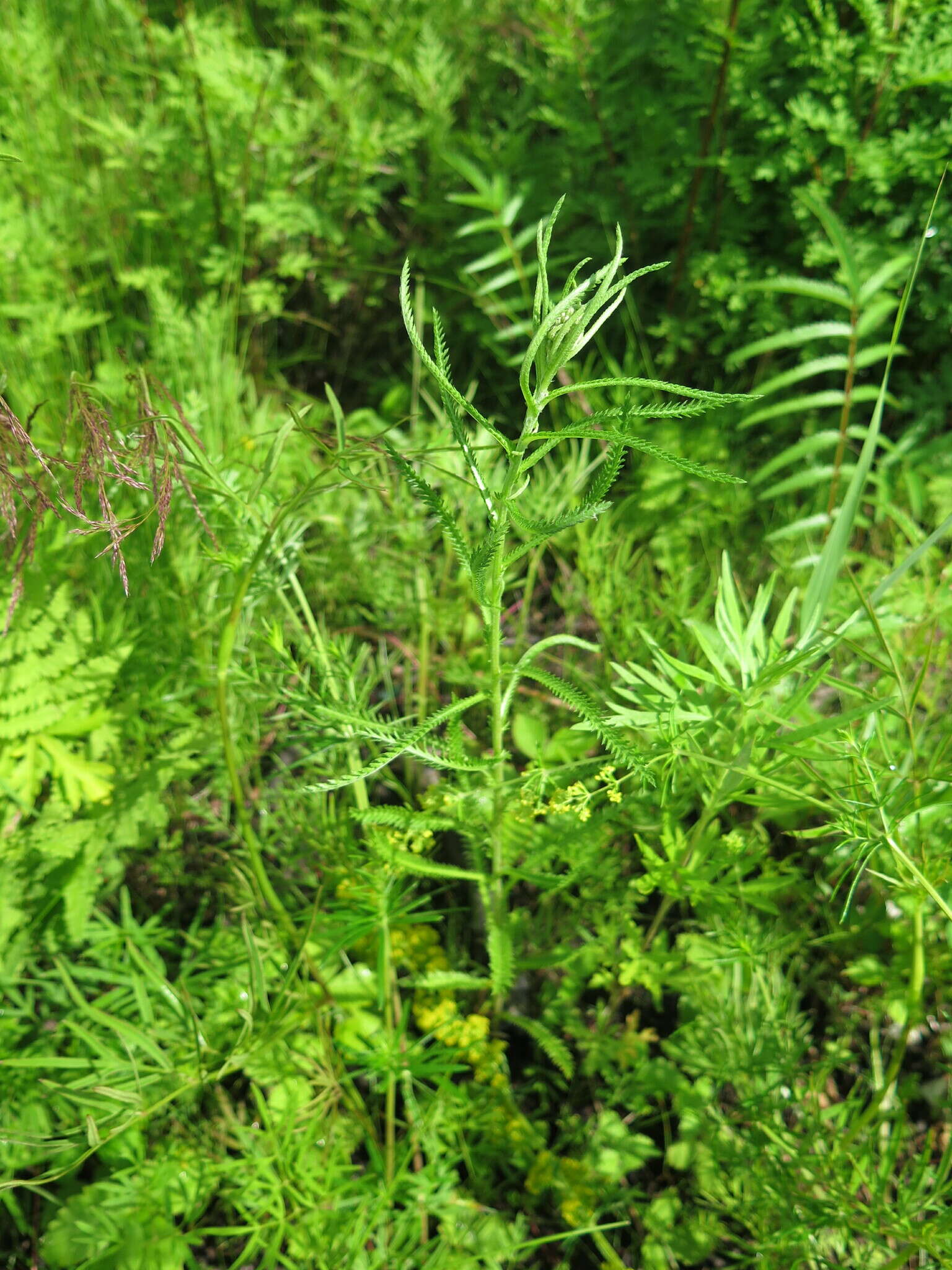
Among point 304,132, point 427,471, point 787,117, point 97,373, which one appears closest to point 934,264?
point 787,117

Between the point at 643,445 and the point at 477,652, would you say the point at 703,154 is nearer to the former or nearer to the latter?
the point at 477,652

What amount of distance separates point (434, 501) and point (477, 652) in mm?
976

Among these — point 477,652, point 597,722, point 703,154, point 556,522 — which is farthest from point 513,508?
point 703,154

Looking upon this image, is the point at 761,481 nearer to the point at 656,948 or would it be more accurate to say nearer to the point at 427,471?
the point at 427,471

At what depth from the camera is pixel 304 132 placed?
2.35 metres

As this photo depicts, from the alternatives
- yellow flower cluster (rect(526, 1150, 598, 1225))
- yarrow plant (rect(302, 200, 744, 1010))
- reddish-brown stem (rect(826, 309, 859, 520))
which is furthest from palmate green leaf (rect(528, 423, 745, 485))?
yellow flower cluster (rect(526, 1150, 598, 1225))

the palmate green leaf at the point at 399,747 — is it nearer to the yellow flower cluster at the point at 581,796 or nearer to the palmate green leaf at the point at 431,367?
the yellow flower cluster at the point at 581,796

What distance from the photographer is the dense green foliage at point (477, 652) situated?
1.13 meters

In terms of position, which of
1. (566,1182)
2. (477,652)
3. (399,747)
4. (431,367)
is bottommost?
(566,1182)

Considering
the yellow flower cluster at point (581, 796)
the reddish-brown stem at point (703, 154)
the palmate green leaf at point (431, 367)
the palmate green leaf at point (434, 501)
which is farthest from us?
the reddish-brown stem at point (703, 154)

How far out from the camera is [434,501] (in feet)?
2.95

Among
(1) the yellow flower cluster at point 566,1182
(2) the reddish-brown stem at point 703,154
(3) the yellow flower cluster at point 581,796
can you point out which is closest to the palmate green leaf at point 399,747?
(3) the yellow flower cluster at point 581,796

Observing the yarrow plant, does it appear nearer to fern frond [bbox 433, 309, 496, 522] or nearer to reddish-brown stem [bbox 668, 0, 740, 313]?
fern frond [bbox 433, 309, 496, 522]

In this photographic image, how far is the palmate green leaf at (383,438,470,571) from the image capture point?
2.88 feet
